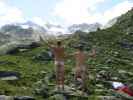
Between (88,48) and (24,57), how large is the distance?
9.05 m

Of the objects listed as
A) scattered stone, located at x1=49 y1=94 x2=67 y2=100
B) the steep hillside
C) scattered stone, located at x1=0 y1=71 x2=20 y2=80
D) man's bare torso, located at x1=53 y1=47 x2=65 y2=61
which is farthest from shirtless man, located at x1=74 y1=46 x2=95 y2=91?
scattered stone, located at x1=0 y1=71 x2=20 y2=80

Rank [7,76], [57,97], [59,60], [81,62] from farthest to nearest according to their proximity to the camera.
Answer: [7,76] < [81,62] < [59,60] < [57,97]

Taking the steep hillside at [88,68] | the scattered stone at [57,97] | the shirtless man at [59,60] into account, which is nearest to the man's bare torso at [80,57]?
the shirtless man at [59,60]

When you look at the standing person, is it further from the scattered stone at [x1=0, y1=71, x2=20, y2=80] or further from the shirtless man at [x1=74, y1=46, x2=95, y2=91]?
the scattered stone at [x1=0, y1=71, x2=20, y2=80]

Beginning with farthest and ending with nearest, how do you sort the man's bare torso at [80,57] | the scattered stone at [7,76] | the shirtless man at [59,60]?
the scattered stone at [7,76] < the man's bare torso at [80,57] < the shirtless man at [59,60]

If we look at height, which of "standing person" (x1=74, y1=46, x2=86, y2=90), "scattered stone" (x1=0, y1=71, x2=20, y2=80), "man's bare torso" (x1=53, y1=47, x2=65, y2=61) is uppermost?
"man's bare torso" (x1=53, y1=47, x2=65, y2=61)

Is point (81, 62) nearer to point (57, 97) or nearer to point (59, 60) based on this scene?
point (59, 60)

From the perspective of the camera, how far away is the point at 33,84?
1164 inches

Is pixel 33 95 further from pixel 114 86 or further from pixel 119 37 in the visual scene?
pixel 119 37

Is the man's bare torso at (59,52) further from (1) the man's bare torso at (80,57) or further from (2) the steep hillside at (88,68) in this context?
(2) the steep hillside at (88,68)

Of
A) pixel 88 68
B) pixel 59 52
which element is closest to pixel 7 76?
pixel 59 52

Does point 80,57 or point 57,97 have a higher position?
point 80,57

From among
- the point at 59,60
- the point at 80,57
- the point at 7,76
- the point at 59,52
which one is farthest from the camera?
the point at 7,76

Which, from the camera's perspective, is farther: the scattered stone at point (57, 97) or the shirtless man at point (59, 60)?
the shirtless man at point (59, 60)
